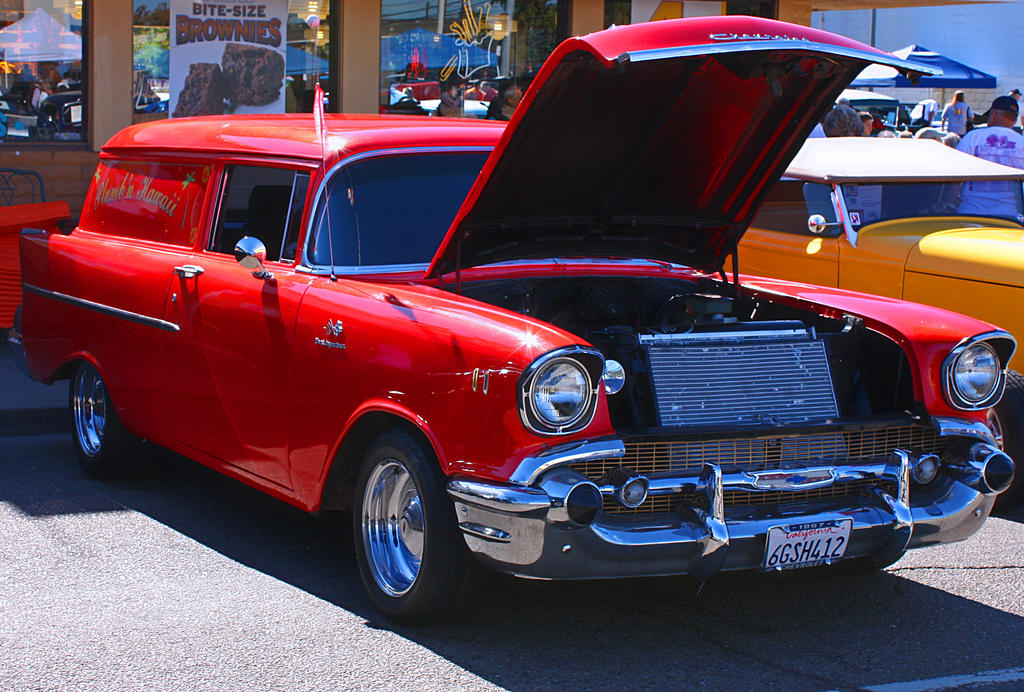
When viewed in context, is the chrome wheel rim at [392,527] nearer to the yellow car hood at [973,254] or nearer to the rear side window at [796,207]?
the yellow car hood at [973,254]

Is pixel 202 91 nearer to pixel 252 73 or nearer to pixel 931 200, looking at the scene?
pixel 252 73

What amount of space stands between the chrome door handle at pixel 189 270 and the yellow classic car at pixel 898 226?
3.80 metres

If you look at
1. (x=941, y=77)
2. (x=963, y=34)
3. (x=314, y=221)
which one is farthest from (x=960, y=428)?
(x=963, y=34)

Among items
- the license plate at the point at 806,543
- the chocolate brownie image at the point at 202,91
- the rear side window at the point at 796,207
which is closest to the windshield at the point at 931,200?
the rear side window at the point at 796,207

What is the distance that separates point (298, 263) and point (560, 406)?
1465 mm

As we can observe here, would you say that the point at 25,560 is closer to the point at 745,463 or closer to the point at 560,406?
the point at 560,406

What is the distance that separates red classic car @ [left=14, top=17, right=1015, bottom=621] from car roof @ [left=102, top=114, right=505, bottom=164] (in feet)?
0.06

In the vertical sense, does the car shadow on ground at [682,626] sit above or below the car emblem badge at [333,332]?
below

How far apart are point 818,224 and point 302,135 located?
3.53m

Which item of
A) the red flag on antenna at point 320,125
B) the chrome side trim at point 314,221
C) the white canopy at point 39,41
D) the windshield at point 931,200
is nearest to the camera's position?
the chrome side trim at point 314,221

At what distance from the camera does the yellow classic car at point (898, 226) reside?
677 cm

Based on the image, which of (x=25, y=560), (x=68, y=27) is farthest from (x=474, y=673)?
(x=68, y=27)

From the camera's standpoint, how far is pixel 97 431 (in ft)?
20.3

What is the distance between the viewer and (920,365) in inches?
172
